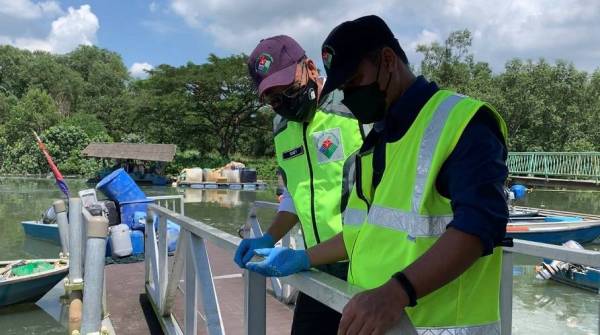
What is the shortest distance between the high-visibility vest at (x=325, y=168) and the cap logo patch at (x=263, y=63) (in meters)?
0.28

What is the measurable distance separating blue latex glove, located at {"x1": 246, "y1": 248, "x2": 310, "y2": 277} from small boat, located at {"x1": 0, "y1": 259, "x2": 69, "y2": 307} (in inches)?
232

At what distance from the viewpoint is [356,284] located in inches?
53.5

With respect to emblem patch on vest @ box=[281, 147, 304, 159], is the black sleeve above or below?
below

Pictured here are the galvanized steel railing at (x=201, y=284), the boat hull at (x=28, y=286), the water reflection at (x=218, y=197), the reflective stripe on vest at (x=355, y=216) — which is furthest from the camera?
the water reflection at (x=218, y=197)

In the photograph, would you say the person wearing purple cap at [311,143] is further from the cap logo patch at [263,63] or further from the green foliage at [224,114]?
the green foliage at [224,114]

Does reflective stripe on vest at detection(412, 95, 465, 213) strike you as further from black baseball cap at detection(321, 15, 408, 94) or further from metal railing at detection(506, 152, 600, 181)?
metal railing at detection(506, 152, 600, 181)

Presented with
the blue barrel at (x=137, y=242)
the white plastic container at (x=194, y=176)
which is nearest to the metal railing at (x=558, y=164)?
the white plastic container at (x=194, y=176)

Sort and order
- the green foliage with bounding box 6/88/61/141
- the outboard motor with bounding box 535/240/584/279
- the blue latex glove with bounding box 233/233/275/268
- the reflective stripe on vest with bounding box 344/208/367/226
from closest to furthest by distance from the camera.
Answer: the reflective stripe on vest with bounding box 344/208/367/226
the blue latex glove with bounding box 233/233/275/268
the outboard motor with bounding box 535/240/584/279
the green foliage with bounding box 6/88/61/141

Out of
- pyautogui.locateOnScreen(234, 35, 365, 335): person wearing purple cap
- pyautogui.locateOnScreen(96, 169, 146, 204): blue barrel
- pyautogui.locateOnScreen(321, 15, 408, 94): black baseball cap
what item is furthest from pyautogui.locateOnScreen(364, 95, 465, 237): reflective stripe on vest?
pyautogui.locateOnScreen(96, 169, 146, 204): blue barrel

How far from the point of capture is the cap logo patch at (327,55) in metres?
1.34

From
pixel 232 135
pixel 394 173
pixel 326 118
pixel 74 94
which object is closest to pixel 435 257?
pixel 394 173

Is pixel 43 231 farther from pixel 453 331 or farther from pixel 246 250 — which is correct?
pixel 453 331

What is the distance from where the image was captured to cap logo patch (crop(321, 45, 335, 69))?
134 centimetres

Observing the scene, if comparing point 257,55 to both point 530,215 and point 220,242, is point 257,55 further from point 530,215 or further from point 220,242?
point 530,215
